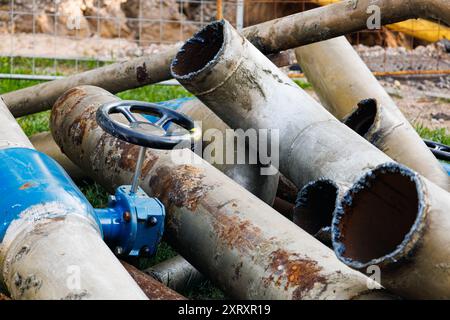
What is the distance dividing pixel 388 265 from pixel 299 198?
1.01 meters

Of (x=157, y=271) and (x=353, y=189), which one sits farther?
(x=157, y=271)

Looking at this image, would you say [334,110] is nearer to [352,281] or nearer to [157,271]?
[157,271]

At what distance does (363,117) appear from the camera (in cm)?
414

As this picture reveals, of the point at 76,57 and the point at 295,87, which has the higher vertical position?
the point at 295,87

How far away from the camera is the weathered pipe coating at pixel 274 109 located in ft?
11.2

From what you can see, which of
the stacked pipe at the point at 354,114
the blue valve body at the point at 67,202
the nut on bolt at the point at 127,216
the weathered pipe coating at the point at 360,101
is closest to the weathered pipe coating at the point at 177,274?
the blue valve body at the point at 67,202

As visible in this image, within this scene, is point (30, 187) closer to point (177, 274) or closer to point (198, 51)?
point (177, 274)

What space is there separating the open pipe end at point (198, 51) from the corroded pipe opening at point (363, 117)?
0.79 m

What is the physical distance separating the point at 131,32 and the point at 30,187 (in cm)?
631

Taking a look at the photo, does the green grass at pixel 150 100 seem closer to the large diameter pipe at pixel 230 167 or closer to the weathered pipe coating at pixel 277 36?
the large diameter pipe at pixel 230 167

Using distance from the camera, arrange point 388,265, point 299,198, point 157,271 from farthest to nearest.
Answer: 1. point 157,271
2. point 299,198
3. point 388,265

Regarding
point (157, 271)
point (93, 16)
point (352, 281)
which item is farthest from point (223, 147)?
point (93, 16)

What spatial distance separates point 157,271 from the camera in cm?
Answer: 350

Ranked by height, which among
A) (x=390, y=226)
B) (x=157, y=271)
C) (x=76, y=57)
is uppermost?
(x=390, y=226)
